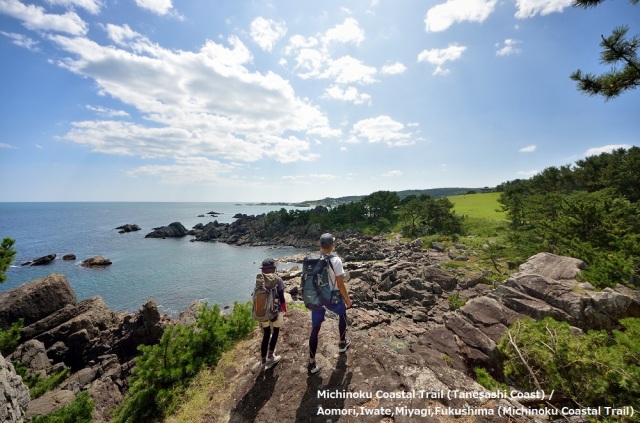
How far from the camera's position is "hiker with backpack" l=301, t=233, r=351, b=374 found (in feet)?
17.4

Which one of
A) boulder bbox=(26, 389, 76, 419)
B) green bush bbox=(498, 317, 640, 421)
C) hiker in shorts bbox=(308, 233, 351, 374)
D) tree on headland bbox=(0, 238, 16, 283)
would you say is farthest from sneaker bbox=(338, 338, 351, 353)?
boulder bbox=(26, 389, 76, 419)

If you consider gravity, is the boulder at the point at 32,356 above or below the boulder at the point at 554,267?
below

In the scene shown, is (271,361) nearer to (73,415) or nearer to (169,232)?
(73,415)

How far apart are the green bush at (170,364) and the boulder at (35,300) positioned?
66.1ft

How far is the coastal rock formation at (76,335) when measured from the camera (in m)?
13.5

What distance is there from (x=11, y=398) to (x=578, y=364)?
1186 cm

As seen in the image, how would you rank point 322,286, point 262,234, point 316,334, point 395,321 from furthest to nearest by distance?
point 262,234
point 395,321
point 316,334
point 322,286

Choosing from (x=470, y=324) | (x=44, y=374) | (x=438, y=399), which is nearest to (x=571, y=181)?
(x=470, y=324)

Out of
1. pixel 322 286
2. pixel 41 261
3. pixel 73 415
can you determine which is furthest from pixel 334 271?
pixel 41 261

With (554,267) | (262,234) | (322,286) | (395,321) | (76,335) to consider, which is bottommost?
(76,335)

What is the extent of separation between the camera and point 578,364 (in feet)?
17.7

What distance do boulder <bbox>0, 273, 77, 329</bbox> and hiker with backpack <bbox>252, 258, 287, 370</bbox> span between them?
23.1 meters

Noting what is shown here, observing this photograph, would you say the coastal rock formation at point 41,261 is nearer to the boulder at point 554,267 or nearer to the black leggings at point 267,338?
the black leggings at point 267,338

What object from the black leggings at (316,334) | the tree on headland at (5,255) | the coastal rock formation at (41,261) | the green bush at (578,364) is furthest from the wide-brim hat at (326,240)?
the coastal rock formation at (41,261)
